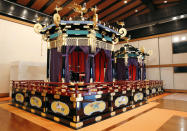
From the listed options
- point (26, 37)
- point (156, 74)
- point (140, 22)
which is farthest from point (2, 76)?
point (156, 74)

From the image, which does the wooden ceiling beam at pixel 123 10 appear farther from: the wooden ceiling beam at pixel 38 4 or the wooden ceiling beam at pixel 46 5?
the wooden ceiling beam at pixel 38 4

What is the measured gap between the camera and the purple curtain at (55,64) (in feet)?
15.5

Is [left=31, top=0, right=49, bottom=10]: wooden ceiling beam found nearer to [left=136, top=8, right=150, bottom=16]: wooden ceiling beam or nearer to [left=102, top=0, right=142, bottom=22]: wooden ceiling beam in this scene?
[left=102, top=0, right=142, bottom=22]: wooden ceiling beam

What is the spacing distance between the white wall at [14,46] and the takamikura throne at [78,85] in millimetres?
2400

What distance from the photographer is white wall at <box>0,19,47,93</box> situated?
6711 millimetres

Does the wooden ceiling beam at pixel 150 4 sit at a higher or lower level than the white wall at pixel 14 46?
Answer: higher

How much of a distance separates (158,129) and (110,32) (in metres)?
3.65

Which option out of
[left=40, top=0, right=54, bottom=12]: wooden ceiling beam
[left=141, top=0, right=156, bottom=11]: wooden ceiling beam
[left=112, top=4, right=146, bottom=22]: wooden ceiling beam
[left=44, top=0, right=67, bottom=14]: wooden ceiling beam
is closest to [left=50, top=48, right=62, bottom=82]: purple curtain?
[left=44, top=0, right=67, bottom=14]: wooden ceiling beam

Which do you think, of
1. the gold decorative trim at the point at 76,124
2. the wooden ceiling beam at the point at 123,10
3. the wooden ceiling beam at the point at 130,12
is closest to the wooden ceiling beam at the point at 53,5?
the wooden ceiling beam at the point at 123,10

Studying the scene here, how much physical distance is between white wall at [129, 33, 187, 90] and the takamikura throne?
14.8ft

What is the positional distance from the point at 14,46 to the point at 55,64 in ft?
12.6

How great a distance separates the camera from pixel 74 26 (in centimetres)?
431

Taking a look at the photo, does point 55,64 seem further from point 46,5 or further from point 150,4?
point 150,4

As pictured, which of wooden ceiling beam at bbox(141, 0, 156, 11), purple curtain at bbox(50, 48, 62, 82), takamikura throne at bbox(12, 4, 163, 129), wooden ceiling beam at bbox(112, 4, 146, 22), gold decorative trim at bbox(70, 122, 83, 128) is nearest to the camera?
gold decorative trim at bbox(70, 122, 83, 128)
